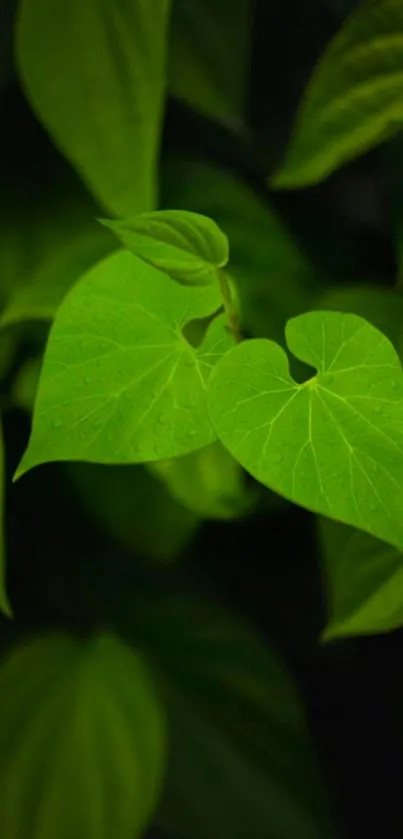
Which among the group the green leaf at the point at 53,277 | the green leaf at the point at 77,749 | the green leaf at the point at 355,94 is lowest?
the green leaf at the point at 77,749

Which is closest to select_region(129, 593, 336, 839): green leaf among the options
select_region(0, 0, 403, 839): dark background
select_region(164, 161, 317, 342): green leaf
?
select_region(0, 0, 403, 839): dark background

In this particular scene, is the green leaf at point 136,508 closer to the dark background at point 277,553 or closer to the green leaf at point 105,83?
the dark background at point 277,553

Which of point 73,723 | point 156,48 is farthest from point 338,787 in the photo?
point 156,48

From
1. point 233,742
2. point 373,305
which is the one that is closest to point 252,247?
point 373,305

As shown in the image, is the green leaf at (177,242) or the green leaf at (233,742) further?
the green leaf at (233,742)

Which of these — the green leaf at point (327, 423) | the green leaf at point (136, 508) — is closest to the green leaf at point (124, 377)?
the green leaf at point (327, 423)

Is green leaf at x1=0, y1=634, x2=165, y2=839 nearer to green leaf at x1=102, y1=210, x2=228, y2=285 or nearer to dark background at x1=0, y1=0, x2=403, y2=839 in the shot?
dark background at x1=0, y1=0, x2=403, y2=839

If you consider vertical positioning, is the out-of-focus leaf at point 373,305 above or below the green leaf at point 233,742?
above
